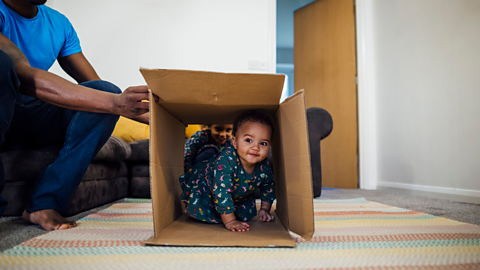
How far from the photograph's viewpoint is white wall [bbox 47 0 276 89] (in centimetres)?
237

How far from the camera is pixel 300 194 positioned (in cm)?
69

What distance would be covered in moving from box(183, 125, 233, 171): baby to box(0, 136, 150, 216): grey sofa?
1.13ft

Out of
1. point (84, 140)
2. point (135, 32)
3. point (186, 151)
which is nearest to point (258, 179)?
point (186, 151)

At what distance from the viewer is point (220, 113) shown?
921 millimetres

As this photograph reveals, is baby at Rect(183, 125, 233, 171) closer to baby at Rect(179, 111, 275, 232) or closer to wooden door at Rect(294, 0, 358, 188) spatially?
baby at Rect(179, 111, 275, 232)

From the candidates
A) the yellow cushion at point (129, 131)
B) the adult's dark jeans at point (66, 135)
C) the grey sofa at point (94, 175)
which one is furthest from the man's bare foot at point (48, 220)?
the yellow cushion at point (129, 131)

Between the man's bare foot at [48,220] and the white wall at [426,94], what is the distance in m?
1.89

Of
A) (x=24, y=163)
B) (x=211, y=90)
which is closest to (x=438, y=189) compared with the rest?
(x=211, y=90)

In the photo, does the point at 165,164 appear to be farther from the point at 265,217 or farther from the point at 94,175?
the point at 94,175

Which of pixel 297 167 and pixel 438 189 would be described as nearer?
pixel 297 167

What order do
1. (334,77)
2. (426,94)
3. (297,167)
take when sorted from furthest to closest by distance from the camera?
(334,77), (426,94), (297,167)

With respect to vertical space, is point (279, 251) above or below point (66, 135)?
below

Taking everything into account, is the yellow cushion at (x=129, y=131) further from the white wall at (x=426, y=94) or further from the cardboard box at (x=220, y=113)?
the white wall at (x=426, y=94)

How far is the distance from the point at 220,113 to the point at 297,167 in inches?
13.5
